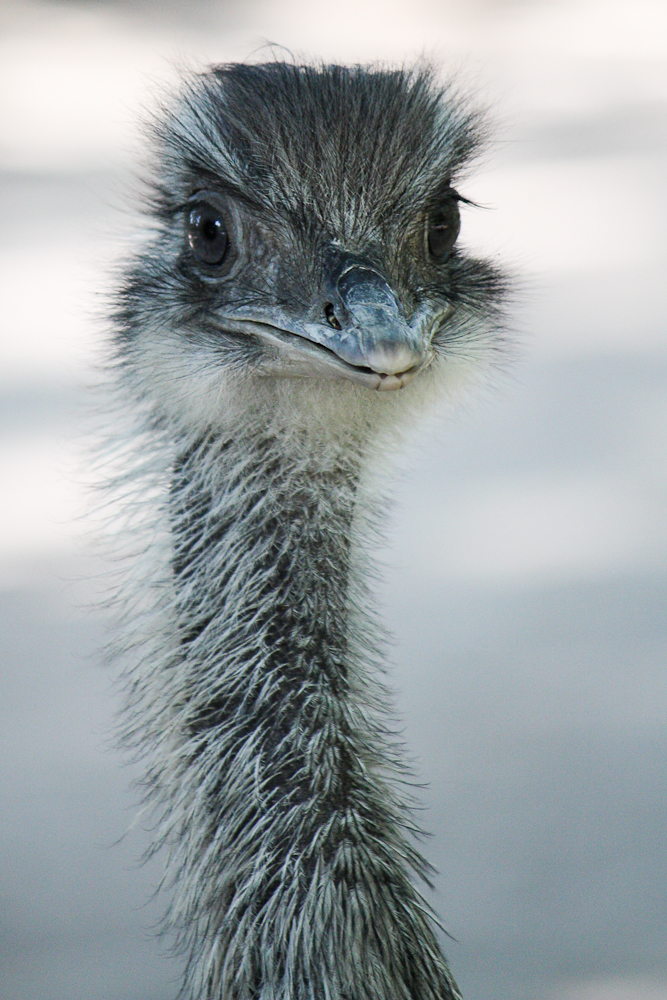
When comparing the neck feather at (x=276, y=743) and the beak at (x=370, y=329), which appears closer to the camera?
the beak at (x=370, y=329)

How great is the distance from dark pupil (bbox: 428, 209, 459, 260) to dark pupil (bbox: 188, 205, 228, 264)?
0.71 feet

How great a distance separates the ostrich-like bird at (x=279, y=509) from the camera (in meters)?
1.36

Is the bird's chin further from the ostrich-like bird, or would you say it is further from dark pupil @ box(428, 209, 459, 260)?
dark pupil @ box(428, 209, 459, 260)

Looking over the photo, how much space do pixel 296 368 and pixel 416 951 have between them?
0.59m

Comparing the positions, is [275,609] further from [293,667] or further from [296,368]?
[296,368]

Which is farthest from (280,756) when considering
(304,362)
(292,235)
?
(292,235)

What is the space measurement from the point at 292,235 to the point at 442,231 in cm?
18

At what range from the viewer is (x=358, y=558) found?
59.7 inches

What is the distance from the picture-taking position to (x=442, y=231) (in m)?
1.47

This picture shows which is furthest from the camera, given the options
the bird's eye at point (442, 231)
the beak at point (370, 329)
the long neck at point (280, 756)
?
the bird's eye at point (442, 231)

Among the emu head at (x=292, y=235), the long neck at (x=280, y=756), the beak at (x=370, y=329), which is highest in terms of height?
the emu head at (x=292, y=235)

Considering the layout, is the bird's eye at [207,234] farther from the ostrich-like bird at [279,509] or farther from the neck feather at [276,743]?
the neck feather at [276,743]

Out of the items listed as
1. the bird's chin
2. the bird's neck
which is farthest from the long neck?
the bird's chin

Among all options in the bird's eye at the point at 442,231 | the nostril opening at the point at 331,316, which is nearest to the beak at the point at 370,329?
the nostril opening at the point at 331,316
